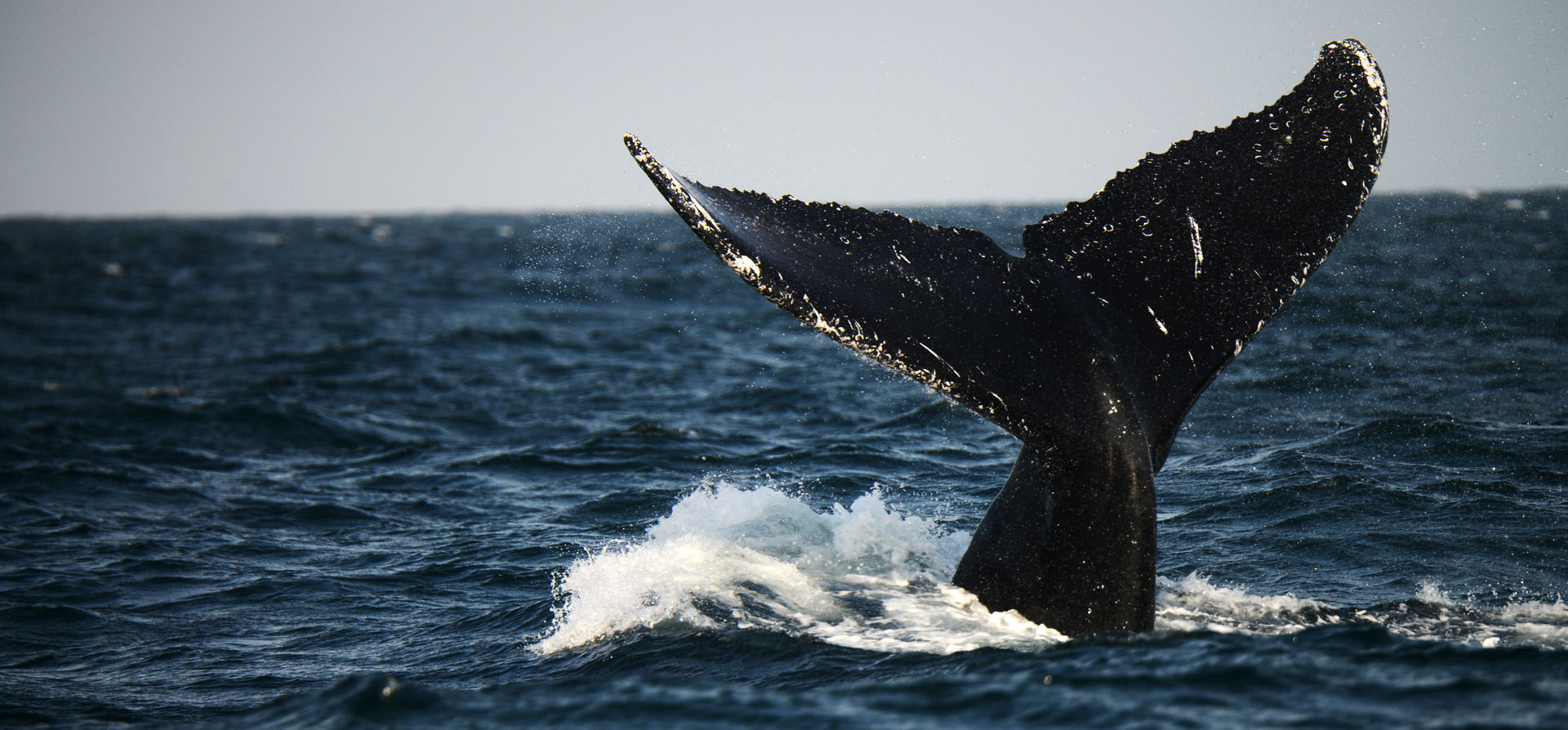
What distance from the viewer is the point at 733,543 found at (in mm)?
7121

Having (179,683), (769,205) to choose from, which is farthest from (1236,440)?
(179,683)

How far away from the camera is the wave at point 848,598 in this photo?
5398 mm

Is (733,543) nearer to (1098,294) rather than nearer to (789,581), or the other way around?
(789,581)

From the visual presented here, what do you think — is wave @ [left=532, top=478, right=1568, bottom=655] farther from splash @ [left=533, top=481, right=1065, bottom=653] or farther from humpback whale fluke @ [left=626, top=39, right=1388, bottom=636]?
humpback whale fluke @ [left=626, top=39, right=1388, bottom=636]

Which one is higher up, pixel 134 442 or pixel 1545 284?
pixel 1545 284

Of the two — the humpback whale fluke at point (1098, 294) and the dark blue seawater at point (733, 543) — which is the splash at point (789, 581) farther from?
the humpback whale fluke at point (1098, 294)

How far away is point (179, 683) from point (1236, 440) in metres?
7.84

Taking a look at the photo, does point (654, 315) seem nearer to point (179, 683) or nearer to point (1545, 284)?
point (1545, 284)

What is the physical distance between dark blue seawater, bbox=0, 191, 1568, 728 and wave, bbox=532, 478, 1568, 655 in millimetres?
28

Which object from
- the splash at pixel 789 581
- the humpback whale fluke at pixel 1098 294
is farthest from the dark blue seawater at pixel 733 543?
the humpback whale fluke at pixel 1098 294

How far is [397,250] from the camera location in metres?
60.1

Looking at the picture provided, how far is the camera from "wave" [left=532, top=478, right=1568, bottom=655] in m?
5.40

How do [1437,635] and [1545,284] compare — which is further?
[1545,284]

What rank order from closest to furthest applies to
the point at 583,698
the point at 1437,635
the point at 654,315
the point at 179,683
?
1. the point at 583,698
2. the point at 1437,635
3. the point at 179,683
4. the point at 654,315
